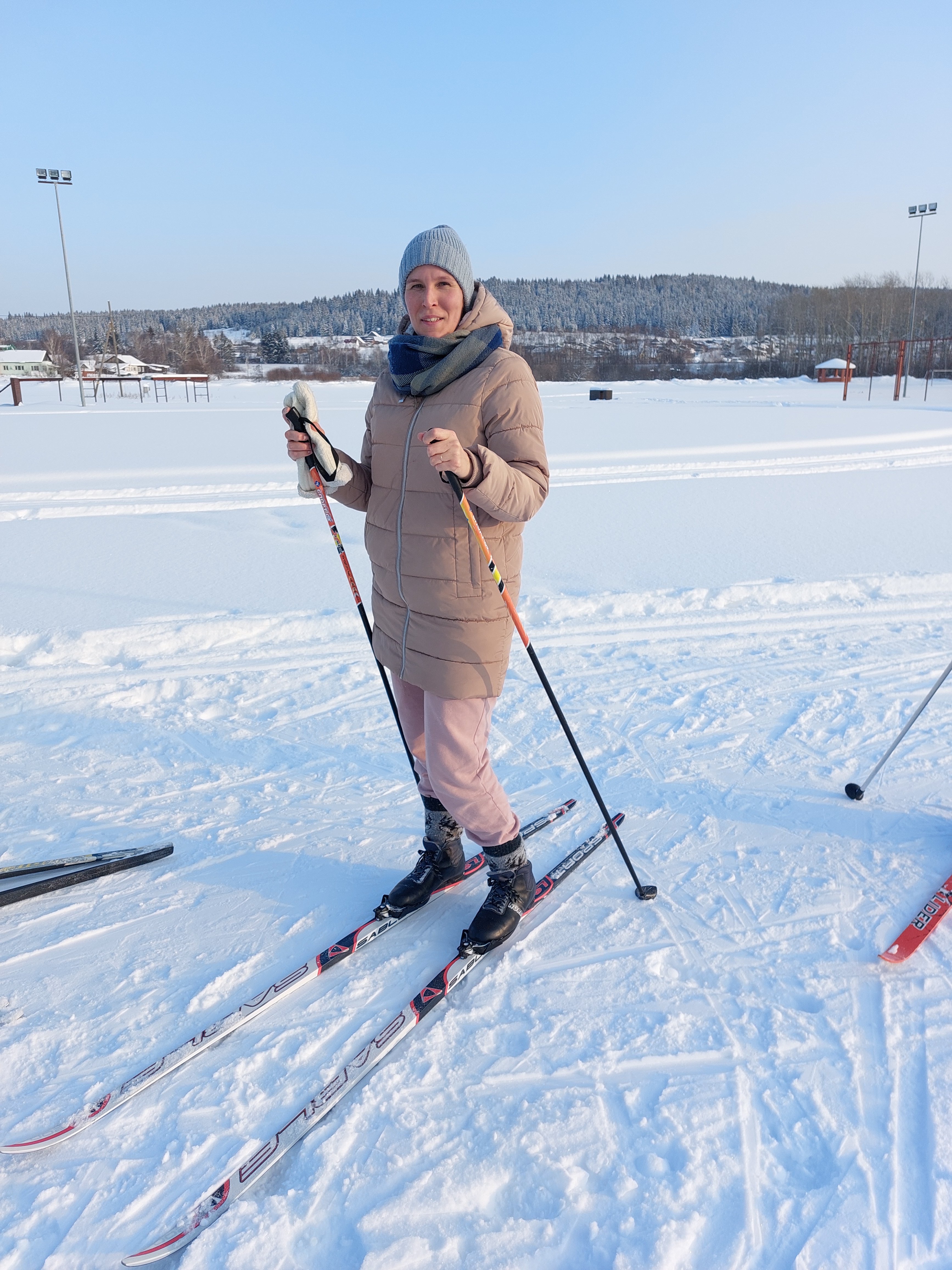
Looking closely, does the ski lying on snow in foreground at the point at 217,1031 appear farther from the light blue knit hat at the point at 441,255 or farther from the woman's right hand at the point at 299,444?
the light blue knit hat at the point at 441,255

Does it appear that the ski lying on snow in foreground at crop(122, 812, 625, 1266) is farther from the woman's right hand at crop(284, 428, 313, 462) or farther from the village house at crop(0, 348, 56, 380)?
the village house at crop(0, 348, 56, 380)

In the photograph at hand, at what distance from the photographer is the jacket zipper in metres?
2.00

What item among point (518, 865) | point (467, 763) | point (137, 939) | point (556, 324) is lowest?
point (137, 939)

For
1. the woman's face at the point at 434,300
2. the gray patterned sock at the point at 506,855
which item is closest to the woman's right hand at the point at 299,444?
the woman's face at the point at 434,300

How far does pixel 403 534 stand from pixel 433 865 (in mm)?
1068

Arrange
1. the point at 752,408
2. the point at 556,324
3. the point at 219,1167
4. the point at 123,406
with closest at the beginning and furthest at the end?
the point at 219,1167, the point at 752,408, the point at 123,406, the point at 556,324

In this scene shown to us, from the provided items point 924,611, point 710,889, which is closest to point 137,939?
point 710,889

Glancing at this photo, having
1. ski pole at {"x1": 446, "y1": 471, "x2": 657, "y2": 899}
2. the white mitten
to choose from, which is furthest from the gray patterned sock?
the white mitten

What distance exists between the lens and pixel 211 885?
2.56 m

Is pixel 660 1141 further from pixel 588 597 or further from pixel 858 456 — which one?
pixel 858 456

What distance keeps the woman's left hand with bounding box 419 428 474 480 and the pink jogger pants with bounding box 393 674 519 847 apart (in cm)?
61

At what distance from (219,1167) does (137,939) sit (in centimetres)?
87

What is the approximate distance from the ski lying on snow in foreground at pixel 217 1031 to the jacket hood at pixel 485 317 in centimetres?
165

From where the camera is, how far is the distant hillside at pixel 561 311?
310 feet
